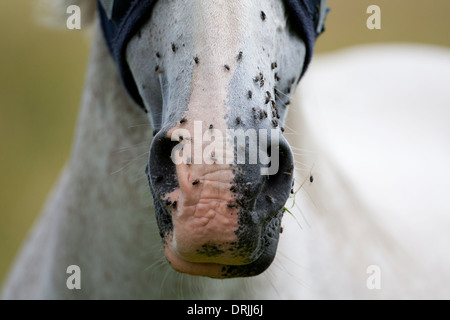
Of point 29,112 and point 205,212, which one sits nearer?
point 205,212

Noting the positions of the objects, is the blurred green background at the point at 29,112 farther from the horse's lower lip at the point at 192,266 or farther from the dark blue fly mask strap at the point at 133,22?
the horse's lower lip at the point at 192,266

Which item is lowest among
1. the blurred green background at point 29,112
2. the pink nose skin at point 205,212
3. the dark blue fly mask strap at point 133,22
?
the blurred green background at point 29,112

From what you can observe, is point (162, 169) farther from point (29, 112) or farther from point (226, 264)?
point (29, 112)

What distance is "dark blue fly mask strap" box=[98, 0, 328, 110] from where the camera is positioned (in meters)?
1.43

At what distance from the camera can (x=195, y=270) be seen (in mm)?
1170

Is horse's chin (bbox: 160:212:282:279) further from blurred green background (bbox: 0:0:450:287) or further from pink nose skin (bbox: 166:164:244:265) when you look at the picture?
blurred green background (bbox: 0:0:450:287)

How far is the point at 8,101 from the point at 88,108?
4234 mm

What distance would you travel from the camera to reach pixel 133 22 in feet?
4.75

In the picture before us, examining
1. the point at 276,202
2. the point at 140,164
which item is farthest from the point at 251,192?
the point at 140,164

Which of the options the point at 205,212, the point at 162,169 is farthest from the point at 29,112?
the point at 205,212

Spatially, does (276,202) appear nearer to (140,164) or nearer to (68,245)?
(140,164)

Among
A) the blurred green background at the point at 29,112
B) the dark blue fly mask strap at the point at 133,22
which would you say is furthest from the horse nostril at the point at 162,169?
the blurred green background at the point at 29,112

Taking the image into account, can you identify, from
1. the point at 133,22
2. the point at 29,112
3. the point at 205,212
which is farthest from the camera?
the point at 29,112

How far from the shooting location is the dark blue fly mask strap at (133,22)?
1432mm
